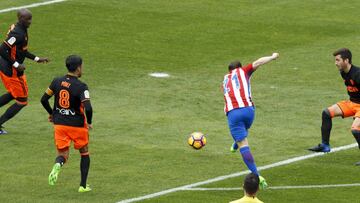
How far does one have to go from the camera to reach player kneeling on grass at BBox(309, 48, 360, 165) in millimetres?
19922

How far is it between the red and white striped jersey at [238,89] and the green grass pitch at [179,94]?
1.44 m

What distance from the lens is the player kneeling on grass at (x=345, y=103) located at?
65.4 feet

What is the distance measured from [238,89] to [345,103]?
2.81 meters

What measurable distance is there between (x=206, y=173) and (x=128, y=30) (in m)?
13.2

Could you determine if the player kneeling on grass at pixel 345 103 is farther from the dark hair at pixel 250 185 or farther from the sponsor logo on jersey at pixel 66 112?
the dark hair at pixel 250 185

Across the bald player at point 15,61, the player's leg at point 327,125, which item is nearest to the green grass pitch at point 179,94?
the player's leg at point 327,125

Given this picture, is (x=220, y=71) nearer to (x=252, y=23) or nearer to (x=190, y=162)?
(x=252, y=23)

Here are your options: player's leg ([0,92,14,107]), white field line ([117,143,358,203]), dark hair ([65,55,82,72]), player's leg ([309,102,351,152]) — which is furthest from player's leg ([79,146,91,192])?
player's leg ([0,92,14,107])

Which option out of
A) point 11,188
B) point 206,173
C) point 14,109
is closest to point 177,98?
point 14,109

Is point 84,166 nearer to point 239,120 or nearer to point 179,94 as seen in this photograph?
point 239,120

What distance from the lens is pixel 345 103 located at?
66.8 ft

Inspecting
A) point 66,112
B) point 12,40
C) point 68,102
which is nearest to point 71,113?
point 66,112

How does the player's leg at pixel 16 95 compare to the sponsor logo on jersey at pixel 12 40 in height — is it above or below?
below

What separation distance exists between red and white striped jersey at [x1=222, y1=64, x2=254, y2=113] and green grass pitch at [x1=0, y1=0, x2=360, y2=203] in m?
1.44
